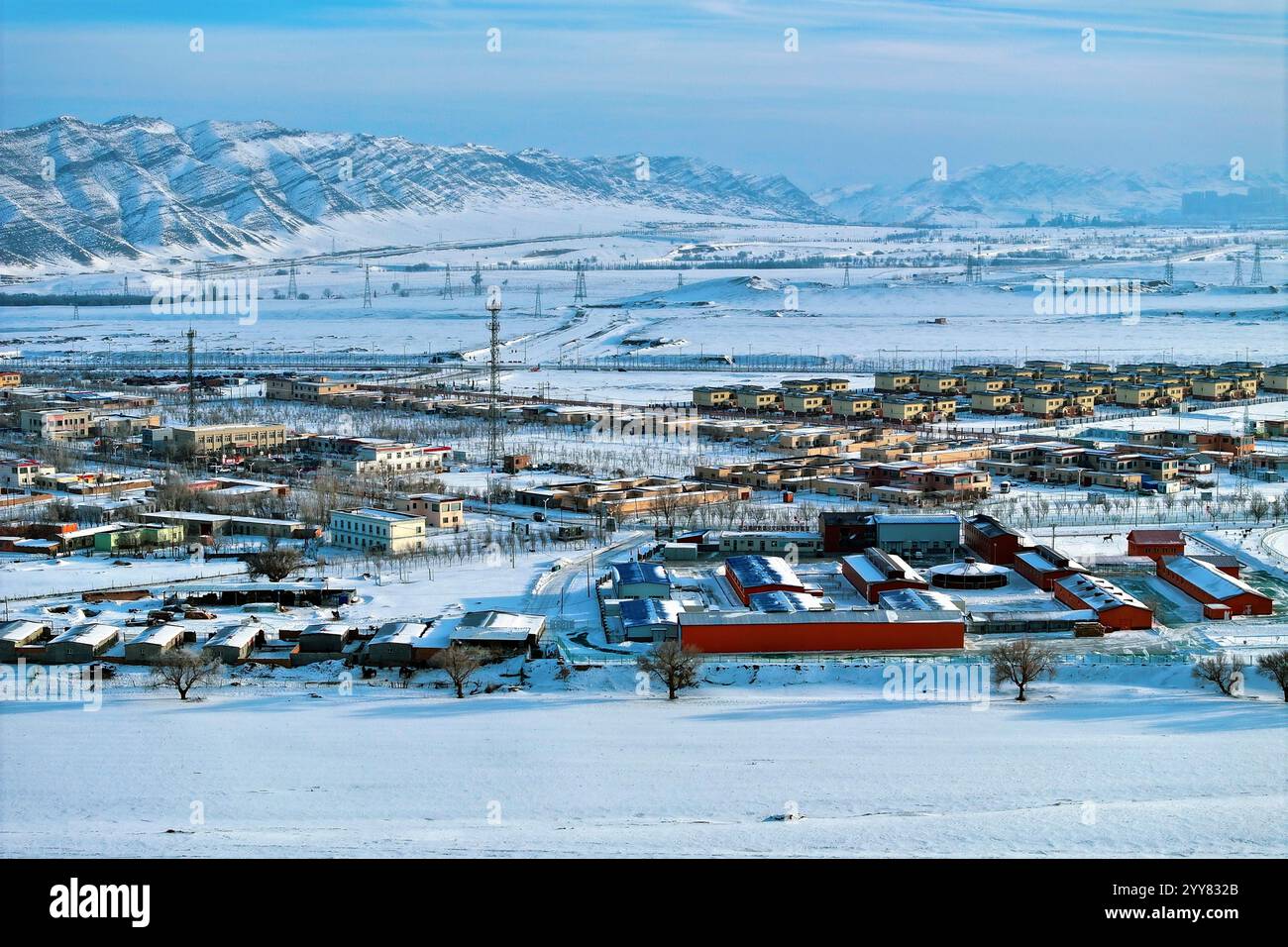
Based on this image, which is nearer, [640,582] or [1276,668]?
[1276,668]

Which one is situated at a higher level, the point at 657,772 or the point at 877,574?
the point at 877,574

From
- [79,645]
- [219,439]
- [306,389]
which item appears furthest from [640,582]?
[306,389]

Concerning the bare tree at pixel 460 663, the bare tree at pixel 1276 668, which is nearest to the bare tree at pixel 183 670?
the bare tree at pixel 460 663

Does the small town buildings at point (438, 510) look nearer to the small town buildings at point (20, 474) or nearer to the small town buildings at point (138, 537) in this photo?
the small town buildings at point (138, 537)

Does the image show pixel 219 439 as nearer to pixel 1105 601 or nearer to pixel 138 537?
pixel 138 537

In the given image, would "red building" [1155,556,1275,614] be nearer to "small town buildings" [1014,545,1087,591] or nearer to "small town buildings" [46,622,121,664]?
"small town buildings" [1014,545,1087,591]

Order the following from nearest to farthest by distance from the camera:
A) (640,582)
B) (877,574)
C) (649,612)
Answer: (649,612)
(640,582)
(877,574)

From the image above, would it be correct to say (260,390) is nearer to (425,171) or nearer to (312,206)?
(312,206)
